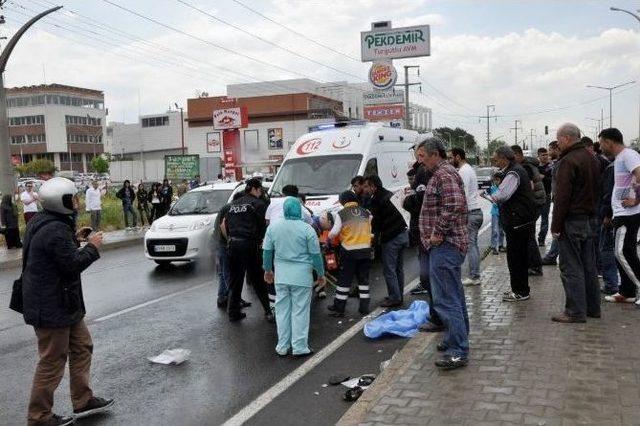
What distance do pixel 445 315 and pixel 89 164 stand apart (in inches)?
4751

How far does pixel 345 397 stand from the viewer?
5301 millimetres

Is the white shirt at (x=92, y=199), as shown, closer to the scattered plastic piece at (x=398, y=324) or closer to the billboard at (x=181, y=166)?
the billboard at (x=181, y=166)

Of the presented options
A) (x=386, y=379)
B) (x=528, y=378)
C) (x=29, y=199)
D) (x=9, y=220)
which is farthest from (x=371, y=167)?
(x=9, y=220)

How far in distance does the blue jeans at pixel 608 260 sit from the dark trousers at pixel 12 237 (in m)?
15.2

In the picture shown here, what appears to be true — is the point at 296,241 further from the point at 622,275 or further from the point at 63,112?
the point at 63,112

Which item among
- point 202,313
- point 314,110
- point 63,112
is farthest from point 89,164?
point 202,313

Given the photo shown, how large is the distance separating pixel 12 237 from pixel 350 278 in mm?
12908

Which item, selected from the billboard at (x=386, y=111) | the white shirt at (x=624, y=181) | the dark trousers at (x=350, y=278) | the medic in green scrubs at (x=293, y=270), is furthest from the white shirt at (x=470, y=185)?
the billboard at (x=386, y=111)

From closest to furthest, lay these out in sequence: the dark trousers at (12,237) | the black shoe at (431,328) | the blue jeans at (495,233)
Answer: the black shoe at (431,328)
the blue jeans at (495,233)
the dark trousers at (12,237)

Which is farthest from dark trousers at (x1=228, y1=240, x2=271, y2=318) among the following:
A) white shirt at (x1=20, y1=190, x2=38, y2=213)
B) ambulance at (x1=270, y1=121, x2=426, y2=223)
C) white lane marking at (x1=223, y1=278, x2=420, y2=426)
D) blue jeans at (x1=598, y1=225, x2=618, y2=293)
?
white shirt at (x1=20, y1=190, x2=38, y2=213)

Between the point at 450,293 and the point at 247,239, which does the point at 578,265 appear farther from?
the point at 247,239

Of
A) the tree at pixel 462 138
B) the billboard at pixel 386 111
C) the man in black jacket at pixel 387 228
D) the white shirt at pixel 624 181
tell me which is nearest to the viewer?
the white shirt at pixel 624 181

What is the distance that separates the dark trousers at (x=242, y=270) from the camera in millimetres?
8031

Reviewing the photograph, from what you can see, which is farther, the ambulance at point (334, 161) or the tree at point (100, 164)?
the tree at point (100, 164)
